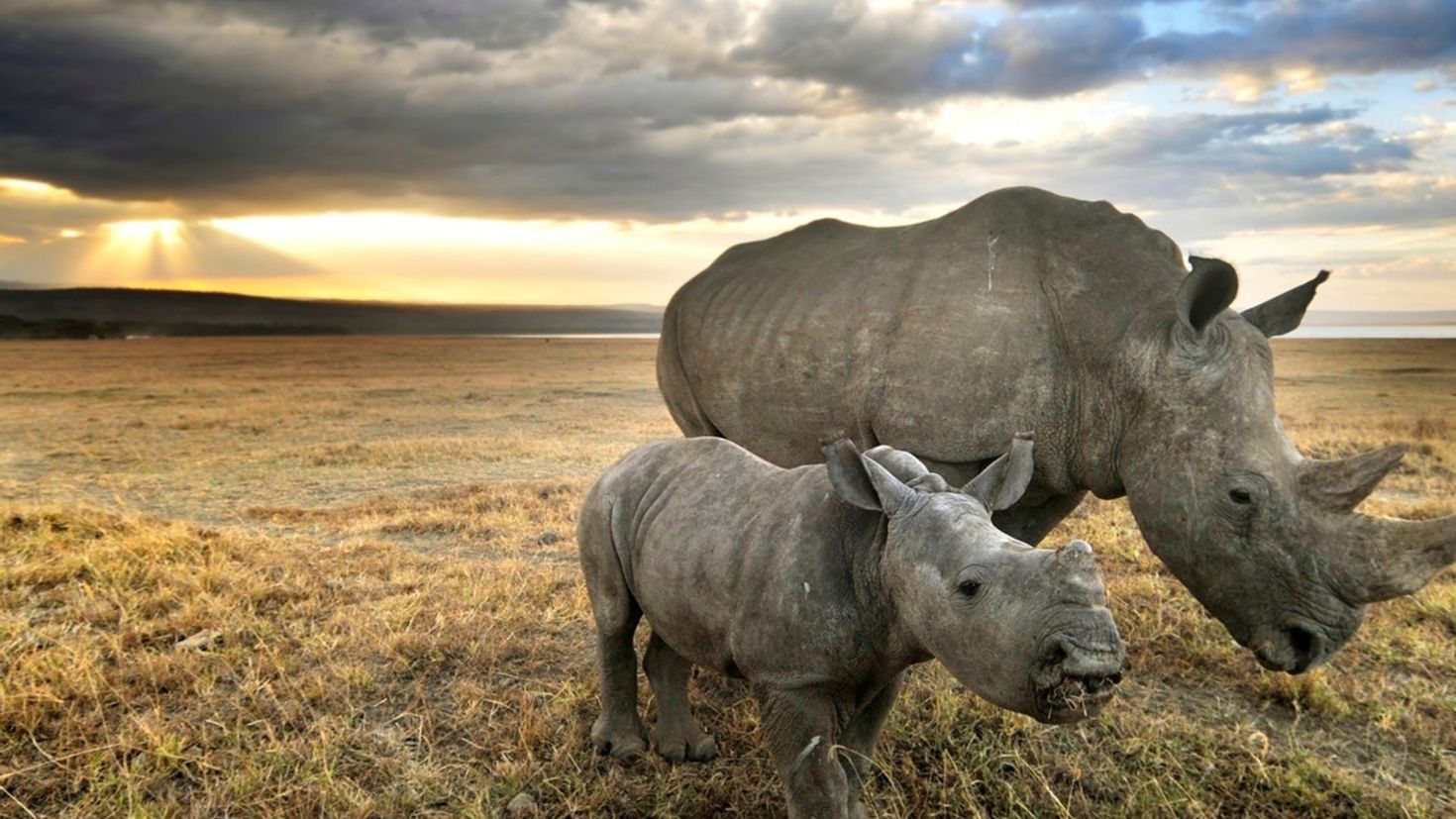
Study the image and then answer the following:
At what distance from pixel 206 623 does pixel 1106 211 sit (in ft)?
18.6

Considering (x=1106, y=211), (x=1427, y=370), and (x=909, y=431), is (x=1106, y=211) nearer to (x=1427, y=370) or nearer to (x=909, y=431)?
(x=909, y=431)

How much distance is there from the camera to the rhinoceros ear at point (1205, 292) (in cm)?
412

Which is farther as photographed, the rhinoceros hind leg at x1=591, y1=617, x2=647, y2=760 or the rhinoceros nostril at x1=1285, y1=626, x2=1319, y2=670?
the rhinoceros hind leg at x1=591, y1=617, x2=647, y2=760

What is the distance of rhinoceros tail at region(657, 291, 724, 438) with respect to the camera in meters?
6.72

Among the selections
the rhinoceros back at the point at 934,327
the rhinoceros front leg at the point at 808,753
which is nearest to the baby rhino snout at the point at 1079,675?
the rhinoceros front leg at the point at 808,753

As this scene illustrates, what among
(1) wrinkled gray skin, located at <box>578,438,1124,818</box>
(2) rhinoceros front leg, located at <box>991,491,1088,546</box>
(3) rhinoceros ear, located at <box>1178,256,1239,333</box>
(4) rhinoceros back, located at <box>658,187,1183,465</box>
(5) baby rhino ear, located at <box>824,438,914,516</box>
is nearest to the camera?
(1) wrinkled gray skin, located at <box>578,438,1124,818</box>

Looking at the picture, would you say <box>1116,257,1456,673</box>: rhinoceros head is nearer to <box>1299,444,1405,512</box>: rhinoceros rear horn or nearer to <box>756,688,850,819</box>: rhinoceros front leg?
<box>1299,444,1405,512</box>: rhinoceros rear horn

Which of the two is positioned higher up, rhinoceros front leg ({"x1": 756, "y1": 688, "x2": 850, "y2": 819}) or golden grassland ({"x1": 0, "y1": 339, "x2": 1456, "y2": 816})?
rhinoceros front leg ({"x1": 756, "y1": 688, "x2": 850, "y2": 819})

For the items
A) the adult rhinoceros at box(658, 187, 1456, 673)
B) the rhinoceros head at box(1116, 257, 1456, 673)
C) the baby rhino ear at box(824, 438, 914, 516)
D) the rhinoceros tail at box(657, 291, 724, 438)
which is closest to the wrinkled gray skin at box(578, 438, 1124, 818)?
the baby rhino ear at box(824, 438, 914, 516)

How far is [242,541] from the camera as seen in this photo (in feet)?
25.0

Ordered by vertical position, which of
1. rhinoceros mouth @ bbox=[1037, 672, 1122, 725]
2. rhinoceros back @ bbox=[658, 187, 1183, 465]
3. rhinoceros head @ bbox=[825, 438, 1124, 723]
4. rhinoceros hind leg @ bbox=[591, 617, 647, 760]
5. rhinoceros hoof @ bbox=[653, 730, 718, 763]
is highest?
rhinoceros back @ bbox=[658, 187, 1183, 465]

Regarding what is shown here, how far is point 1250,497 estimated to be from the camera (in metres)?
4.04

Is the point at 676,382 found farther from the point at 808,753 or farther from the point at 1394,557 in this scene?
the point at 1394,557

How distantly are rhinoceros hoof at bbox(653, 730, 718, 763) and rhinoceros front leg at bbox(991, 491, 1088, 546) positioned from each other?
1946 millimetres
